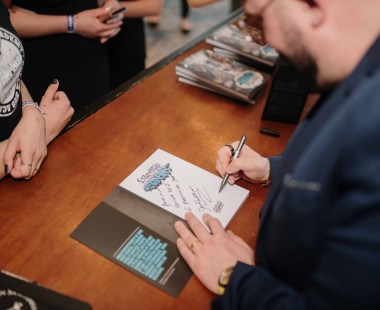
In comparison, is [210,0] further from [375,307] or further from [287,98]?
[375,307]

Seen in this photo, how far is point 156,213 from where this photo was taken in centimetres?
83

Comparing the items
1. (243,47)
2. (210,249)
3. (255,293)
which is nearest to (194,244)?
(210,249)

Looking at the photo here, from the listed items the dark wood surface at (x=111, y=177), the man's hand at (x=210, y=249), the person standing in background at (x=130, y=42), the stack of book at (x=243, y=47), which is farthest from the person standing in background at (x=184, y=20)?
the man's hand at (x=210, y=249)

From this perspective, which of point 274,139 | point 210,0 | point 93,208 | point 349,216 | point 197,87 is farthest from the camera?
point 210,0

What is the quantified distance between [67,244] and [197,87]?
0.72m

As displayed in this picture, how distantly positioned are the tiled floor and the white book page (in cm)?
223

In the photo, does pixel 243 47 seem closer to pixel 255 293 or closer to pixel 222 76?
pixel 222 76

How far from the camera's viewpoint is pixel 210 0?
1.61 meters

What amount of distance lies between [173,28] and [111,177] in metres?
3.03

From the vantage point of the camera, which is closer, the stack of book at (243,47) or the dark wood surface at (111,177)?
the dark wood surface at (111,177)

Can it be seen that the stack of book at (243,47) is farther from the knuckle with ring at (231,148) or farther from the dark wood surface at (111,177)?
the knuckle with ring at (231,148)

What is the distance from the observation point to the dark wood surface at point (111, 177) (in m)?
0.70

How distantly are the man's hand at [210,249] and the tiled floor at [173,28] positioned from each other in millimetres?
2446

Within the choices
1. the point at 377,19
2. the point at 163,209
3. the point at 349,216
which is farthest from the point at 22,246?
the point at 377,19
